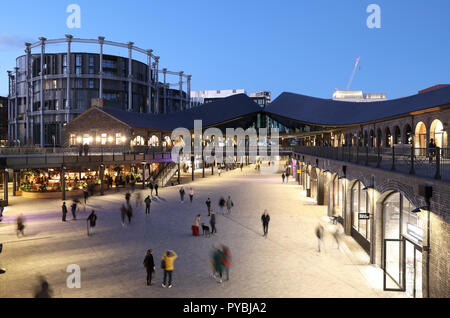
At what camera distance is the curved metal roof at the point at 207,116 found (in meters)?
56.6

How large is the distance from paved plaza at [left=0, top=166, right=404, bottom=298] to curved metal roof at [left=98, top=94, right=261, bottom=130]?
34322 mm

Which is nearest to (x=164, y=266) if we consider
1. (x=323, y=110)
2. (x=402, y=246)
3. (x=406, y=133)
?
(x=402, y=246)

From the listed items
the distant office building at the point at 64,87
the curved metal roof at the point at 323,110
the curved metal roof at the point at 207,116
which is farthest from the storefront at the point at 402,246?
the distant office building at the point at 64,87

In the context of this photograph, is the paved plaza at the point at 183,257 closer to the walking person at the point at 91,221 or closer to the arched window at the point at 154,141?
the walking person at the point at 91,221

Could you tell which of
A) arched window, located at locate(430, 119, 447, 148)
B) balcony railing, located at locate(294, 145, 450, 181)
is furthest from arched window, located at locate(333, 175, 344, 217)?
arched window, located at locate(430, 119, 447, 148)

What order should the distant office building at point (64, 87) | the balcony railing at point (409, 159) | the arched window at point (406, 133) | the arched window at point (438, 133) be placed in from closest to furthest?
the balcony railing at point (409, 159)
the arched window at point (438, 133)
the arched window at point (406, 133)
the distant office building at point (64, 87)

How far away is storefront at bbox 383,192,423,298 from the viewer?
31.3 ft

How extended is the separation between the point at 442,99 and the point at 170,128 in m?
42.0

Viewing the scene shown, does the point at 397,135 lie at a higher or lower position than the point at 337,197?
higher

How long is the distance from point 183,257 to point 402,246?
7.42m

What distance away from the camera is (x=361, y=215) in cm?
1480

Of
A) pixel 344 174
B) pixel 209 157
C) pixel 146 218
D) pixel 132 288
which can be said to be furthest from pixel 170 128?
pixel 132 288

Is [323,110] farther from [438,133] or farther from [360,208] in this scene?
[360,208]

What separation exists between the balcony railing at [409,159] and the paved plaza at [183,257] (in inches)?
143
